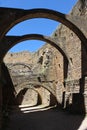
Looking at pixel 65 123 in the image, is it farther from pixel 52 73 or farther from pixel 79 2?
pixel 52 73

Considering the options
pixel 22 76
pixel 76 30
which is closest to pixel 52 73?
pixel 22 76

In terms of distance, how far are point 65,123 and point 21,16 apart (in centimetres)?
453

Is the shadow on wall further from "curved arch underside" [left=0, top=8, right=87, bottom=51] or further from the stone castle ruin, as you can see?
"curved arch underside" [left=0, top=8, right=87, bottom=51]

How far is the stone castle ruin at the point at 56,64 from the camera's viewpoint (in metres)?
12.4

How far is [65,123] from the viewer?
12047 mm

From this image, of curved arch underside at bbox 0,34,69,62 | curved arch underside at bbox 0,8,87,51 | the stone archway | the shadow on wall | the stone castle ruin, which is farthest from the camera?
the stone archway

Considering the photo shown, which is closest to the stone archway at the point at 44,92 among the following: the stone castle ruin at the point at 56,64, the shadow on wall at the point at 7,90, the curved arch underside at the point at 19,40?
the stone castle ruin at the point at 56,64

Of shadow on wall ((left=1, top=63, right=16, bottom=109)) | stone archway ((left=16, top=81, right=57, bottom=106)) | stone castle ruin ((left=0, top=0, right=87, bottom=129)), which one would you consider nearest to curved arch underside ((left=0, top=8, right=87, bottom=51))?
stone castle ruin ((left=0, top=0, right=87, bottom=129))

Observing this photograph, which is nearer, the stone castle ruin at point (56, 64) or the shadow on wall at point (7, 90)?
the stone castle ruin at point (56, 64)

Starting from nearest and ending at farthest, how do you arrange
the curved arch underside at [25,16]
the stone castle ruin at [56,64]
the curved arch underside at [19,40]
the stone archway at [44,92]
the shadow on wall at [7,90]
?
1. the curved arch underside at [25,16]
2. the stone castle ruin at [56,64]
3. the curved arch underside at [19,40]
4. the shadow on wall at [7,90]
5. the stone archway at [44,92]

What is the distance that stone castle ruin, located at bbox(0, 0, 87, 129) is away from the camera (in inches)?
487

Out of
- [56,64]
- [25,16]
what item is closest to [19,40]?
[25,16]

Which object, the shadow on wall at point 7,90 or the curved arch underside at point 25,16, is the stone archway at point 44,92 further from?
the curved arch underside at point 25,16

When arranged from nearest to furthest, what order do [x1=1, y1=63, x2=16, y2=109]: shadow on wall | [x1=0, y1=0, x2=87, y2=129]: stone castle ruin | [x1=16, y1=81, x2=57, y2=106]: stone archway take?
[x1=0, y1=0, x2=87, y2=129]: stone castle ruin, [x1=1, y1=63, x2=16, y2=109]: shadow on wall, [x1=16, y1=81, x2=57, y2=106]: stone archway
